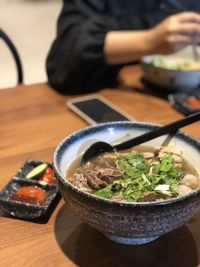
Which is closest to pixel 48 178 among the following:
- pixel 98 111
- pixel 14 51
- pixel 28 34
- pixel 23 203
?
pixel 23 203

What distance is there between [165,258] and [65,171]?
198 mm

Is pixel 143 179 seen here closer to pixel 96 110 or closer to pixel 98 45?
pixel 96 110

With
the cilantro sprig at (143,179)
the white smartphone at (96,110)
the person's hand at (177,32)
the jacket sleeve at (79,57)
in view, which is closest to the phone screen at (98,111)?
the white smartphone at (96,110)

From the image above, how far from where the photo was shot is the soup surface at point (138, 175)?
0.59m

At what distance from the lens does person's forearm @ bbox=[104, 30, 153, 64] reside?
125 centimetres

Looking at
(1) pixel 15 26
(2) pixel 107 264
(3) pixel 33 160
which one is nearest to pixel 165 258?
(2) pixel 107 264

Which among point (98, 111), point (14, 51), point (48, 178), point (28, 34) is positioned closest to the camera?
point (48, 178)

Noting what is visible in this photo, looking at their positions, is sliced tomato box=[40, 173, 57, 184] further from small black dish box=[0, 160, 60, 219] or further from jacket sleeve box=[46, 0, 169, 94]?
jacket sleeve box=[46, 0, 169, 94]

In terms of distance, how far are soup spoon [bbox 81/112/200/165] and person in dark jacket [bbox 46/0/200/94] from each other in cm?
53

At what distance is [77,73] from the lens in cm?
126

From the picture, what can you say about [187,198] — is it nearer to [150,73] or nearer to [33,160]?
[33,160]

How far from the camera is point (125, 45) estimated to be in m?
1.25

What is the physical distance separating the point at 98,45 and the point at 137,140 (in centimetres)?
59

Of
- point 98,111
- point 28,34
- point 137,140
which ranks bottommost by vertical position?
point 28,34
